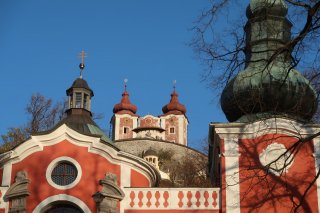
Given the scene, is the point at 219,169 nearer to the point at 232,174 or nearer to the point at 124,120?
the point at 232,174

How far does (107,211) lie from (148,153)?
4236 centimetres

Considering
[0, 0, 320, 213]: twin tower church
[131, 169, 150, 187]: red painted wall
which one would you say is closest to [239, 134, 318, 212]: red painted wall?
[0, 0, 320, 213]: twin tower church

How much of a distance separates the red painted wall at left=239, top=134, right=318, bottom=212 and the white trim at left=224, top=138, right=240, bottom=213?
109 mm

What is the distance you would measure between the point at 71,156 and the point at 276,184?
518cm

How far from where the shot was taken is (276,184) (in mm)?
16094

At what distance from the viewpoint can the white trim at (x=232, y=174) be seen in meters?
16.0

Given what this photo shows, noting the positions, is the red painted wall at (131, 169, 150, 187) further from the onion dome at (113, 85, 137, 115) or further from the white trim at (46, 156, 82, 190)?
the onion dome at (113, 85, 137, 115)

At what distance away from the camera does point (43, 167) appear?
16531 millimetres

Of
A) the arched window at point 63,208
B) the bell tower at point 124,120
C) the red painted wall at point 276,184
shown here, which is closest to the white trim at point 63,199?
the arched window at point 63,208

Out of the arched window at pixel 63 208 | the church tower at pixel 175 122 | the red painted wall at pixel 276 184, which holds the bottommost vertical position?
the arched window at pixel 63 208

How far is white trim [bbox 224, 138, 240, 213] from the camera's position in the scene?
52.5ft

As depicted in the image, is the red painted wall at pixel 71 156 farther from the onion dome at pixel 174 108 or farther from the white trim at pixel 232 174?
the onion dome at pixel 174 108

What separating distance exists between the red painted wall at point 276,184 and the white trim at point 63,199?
388 cm

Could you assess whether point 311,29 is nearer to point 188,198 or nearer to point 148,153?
point 188,198
